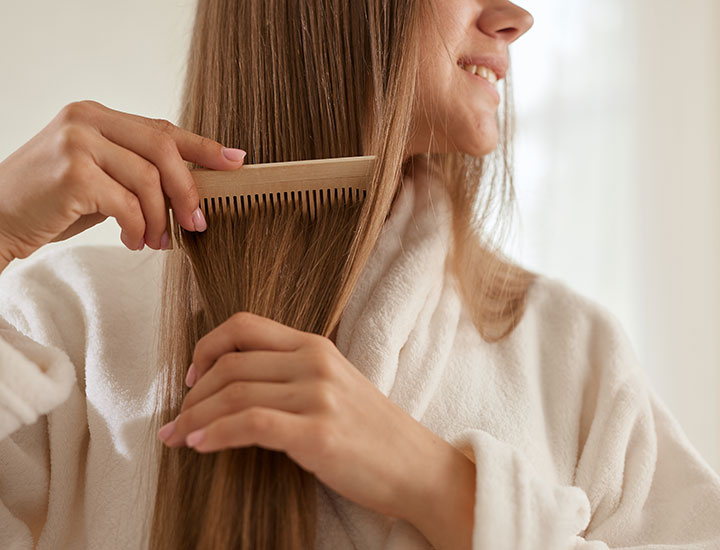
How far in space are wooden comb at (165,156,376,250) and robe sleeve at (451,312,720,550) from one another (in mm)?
273

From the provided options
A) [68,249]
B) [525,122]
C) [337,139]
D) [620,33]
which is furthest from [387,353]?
[620,33]

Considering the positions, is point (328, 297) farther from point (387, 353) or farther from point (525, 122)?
point (525, 122)

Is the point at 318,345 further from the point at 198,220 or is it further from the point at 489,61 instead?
the point at 489,61

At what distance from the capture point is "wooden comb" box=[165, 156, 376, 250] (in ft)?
2.34

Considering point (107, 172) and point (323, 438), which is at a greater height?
point (107, 172)

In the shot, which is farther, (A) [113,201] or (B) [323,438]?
(A) [113,201]

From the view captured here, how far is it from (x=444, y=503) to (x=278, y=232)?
0.31 meters

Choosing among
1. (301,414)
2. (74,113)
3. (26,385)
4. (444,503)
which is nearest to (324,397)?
(301,414)

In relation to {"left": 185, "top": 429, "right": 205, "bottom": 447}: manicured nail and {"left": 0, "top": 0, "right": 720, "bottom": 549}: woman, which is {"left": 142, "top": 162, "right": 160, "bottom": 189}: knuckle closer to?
{"left": 0, "top": 0, "right": 720, "bottom": 549}: woman

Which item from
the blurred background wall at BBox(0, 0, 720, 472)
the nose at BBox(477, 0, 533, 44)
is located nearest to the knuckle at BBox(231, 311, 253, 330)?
the nose at BBox(477, 0, 533, 44)

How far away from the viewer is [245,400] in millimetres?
564

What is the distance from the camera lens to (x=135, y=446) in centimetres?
80

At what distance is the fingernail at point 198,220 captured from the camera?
716mm

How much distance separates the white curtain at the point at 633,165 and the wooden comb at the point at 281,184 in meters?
1.04
